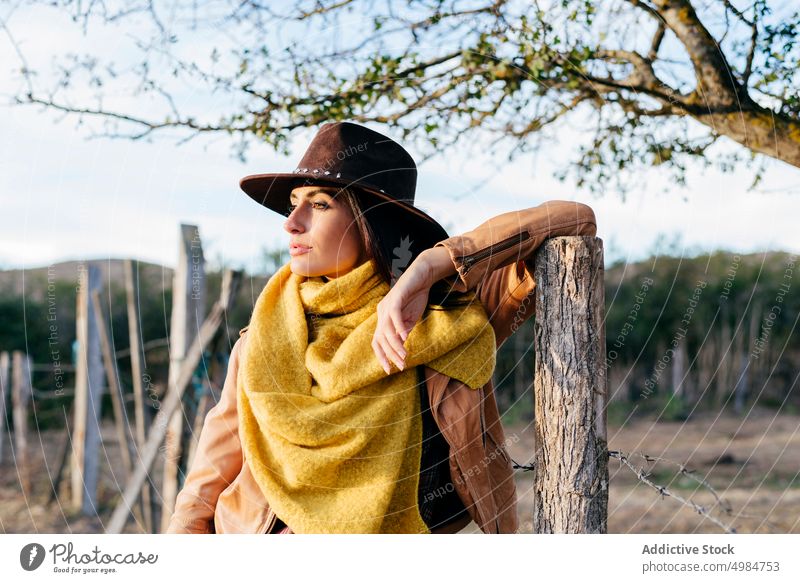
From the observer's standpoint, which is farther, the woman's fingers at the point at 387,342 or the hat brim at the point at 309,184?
the hat brim at the point at 309,184

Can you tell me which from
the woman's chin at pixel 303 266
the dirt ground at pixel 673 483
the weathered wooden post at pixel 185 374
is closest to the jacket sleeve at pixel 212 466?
the woman's chin at pixel 303 266

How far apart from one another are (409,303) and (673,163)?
1261 millimetres

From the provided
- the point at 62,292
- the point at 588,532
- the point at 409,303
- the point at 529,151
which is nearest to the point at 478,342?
the point at 409,303

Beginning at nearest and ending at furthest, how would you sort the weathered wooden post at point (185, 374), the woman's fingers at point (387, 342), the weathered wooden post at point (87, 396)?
the woman's fingers at point (387, 342) → the weathered wooden post at point (185, 374) → the weathered wooden post at point (87, 396)

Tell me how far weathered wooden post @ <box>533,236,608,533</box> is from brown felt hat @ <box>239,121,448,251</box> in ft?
0.80

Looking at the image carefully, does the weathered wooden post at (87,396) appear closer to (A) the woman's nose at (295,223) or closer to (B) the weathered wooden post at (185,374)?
(B) the weathered wooden post at (185,374)

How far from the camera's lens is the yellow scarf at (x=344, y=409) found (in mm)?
1353

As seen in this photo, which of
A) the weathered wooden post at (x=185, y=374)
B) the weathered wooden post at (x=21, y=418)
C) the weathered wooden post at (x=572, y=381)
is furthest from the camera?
the weathered wooden post at (x=21, y=418)

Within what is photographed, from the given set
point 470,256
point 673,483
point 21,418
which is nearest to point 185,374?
point 470,256

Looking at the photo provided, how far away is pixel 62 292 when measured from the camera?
7.78 metres

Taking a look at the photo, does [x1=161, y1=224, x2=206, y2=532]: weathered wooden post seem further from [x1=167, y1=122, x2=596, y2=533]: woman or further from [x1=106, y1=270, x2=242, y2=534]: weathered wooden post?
[x1=167, y1=122, x2=596, y2=533]: woman

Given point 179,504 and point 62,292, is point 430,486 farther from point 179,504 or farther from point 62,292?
point 62,292

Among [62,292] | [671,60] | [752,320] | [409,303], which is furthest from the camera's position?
[752,320]

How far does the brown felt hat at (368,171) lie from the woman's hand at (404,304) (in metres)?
0.14
